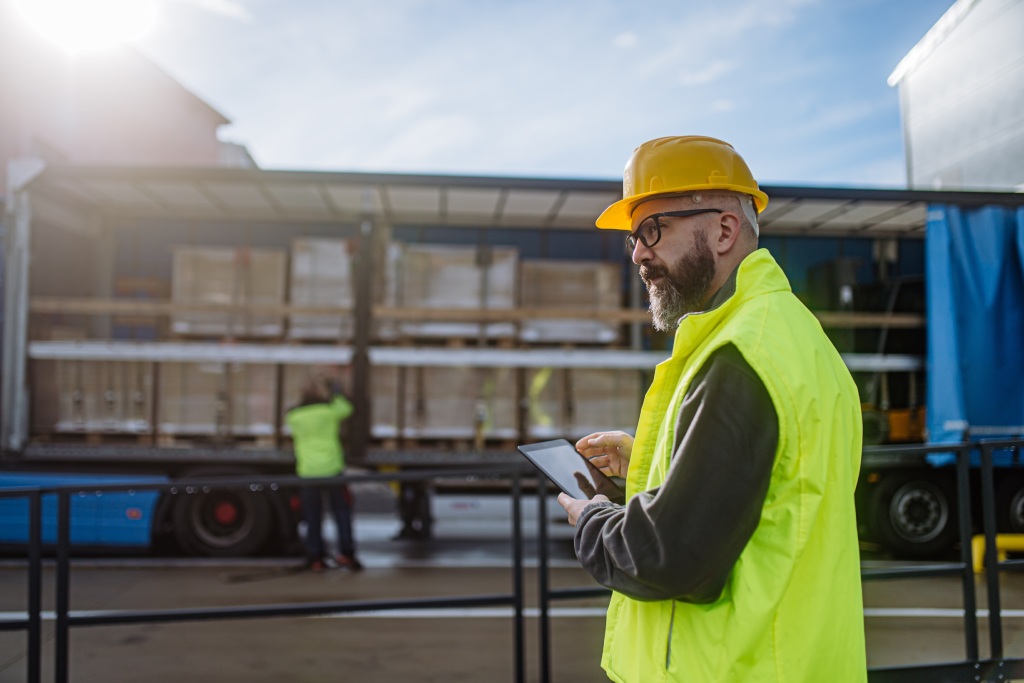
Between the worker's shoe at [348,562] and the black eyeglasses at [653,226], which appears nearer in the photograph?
the black eyeglasses at [653,226]

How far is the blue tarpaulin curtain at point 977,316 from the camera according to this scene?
6734 millimetres

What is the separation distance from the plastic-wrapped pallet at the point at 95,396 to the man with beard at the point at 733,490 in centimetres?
663

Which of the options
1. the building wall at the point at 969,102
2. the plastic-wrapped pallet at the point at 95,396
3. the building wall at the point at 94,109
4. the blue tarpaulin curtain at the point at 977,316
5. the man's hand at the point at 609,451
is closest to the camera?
the man's hand at the point at 609,451

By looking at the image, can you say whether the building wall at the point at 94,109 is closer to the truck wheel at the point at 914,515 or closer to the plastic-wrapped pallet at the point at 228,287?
the plastic-wrapped pallet at the point at 228,287

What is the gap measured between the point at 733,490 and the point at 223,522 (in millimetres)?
6837

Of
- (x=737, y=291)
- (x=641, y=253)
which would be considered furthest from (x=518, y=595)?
(x=737, y=291)

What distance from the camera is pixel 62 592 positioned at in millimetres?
3100

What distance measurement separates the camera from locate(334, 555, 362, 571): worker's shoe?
682cm

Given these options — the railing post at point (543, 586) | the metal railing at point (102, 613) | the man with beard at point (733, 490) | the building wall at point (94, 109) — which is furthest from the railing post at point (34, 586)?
the building wall at point (94, 109)

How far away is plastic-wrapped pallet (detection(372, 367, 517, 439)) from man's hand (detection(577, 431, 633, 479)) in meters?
5.20

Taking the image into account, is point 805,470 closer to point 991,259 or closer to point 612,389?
point 612,389

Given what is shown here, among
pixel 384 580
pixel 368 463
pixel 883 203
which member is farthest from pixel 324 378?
pixel 883 203

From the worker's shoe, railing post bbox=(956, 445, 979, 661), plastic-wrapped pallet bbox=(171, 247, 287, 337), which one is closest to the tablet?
railing post bbox=(956, 445, 979, 661)

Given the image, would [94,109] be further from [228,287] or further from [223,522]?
[223,522]
